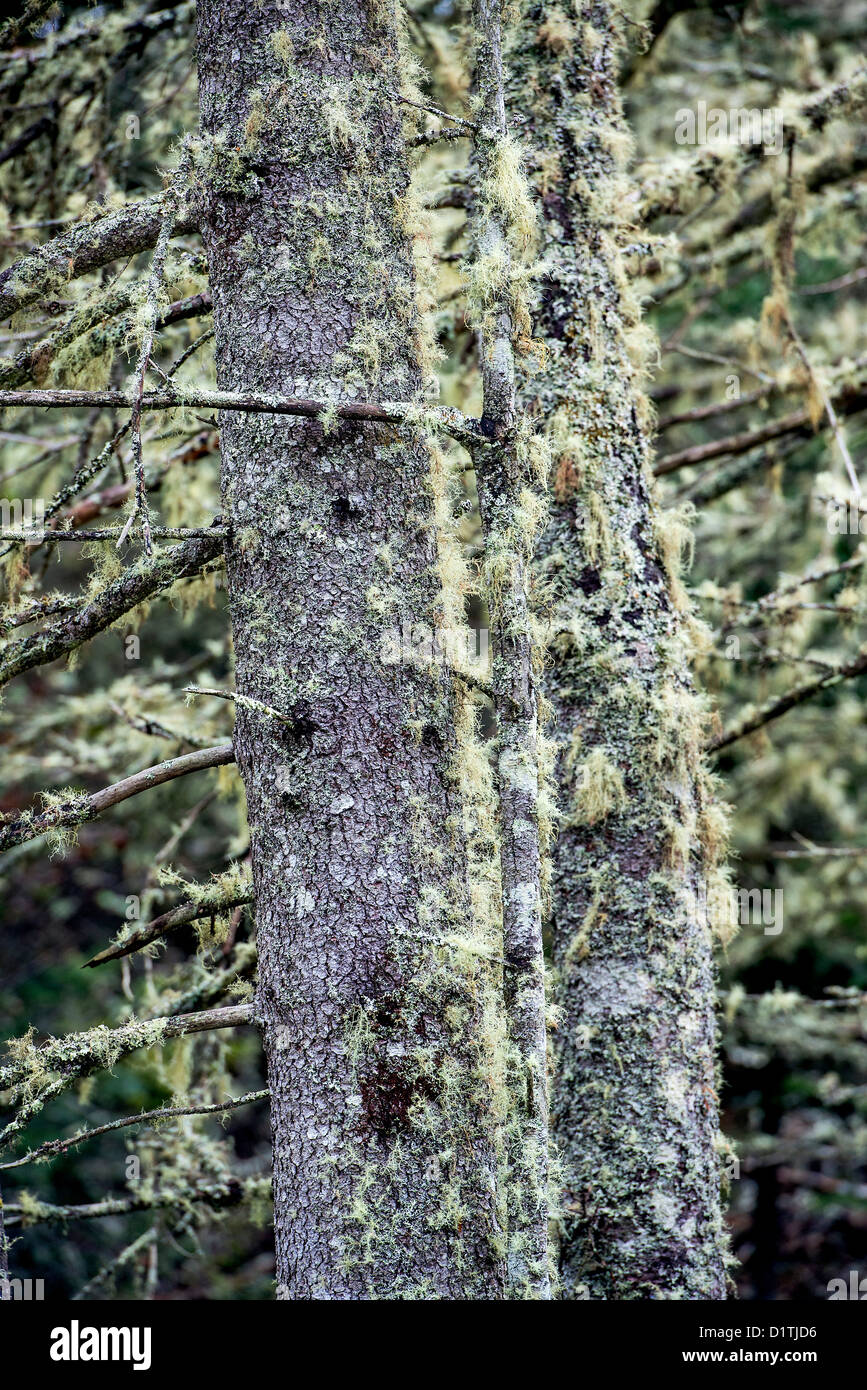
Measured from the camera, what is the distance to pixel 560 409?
2.97 meters

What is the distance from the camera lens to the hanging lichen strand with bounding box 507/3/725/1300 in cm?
264

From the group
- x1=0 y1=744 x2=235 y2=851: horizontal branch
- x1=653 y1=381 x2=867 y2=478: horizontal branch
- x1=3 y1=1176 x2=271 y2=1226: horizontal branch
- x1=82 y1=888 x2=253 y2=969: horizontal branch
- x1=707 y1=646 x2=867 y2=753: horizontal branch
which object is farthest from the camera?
x1=653 y1=381 x2=867 y2=478: horizontal branch

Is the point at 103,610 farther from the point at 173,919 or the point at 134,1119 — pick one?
the point at 134,1119

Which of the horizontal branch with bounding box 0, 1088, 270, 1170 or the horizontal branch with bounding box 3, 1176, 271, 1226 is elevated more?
the horizontal branch with bounding box 0, 1088, 270, 1170

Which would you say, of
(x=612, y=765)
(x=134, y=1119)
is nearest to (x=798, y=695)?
(x=612, y=765)

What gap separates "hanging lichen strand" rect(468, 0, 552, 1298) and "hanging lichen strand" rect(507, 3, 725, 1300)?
45cm

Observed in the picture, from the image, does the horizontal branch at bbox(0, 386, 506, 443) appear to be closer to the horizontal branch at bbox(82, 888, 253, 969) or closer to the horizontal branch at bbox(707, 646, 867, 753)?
the horizontal branch at bbox(82, 888, 253, 969)

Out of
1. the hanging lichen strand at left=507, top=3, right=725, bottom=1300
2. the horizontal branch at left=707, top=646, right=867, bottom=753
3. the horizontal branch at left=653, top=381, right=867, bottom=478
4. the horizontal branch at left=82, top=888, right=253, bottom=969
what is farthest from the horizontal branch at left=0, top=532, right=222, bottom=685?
the horizontal branch at left=653, top=381, right=867, bottom=478

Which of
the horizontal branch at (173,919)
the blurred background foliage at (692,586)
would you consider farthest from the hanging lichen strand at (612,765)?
the horizontal branch at (173,919)

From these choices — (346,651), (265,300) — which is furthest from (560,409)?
(346,651)

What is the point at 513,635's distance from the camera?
228 centimetres

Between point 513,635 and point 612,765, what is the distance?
0.68 metres
